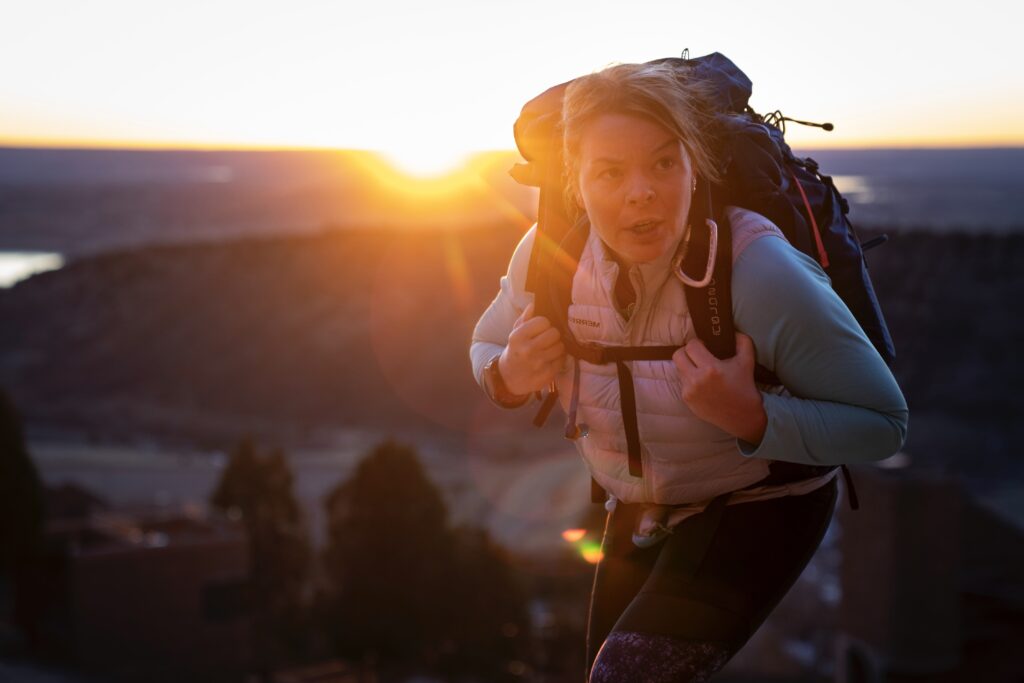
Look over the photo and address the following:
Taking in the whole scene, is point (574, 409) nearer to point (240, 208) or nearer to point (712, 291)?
point (712, 291)

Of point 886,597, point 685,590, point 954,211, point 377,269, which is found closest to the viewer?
point 685,590

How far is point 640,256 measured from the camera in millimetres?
2277

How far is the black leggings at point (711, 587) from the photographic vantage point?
2.30 metres

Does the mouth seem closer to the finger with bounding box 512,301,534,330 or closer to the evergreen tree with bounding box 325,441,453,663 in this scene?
the finger with bounding box 512,301,534,330

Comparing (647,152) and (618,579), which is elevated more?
(647,152)

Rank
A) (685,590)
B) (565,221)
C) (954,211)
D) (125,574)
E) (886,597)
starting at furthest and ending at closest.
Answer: (954,211), (125,574), (886,597), (565,221), (685,590)

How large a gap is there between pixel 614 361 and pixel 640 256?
262 millimetres

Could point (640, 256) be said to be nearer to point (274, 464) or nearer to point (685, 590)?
point (685, 590)

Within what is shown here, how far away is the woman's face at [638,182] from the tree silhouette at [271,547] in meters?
19.6

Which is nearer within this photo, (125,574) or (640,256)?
(640,256)

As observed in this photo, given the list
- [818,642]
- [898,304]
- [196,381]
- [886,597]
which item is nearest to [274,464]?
[818,642]

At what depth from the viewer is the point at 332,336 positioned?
76.1m

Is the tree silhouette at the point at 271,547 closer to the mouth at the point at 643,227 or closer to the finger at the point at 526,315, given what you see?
the finger at the point at 526,315

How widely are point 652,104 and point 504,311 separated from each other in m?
0.81
